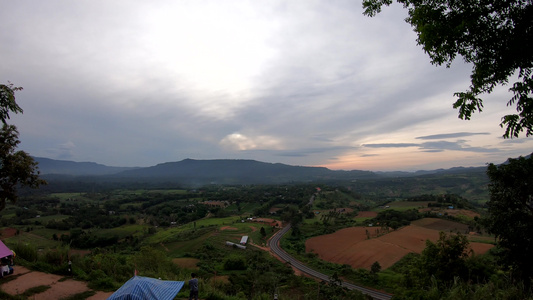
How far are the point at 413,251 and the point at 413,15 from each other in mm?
42803

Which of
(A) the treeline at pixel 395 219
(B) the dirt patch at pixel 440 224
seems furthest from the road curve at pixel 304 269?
(B) the dirt patch at pixel 440 224

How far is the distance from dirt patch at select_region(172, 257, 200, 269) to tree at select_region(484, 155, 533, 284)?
95.7 feet

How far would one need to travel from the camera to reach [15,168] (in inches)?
335

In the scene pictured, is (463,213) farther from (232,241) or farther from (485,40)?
(485,40)

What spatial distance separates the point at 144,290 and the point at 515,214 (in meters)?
16.7

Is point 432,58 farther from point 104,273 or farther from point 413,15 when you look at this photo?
point 104,273

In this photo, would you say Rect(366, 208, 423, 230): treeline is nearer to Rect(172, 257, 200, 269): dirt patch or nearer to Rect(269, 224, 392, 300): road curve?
Rect(269, 224, 392, 300): road curve

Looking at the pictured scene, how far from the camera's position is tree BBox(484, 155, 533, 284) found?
1220 cm

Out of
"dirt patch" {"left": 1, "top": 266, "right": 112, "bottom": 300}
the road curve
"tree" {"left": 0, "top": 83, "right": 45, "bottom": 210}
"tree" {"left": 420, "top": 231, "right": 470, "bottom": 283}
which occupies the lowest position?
the road curve

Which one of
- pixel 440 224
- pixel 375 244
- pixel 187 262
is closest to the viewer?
pixel 187 262

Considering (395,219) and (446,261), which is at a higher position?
(446,261)

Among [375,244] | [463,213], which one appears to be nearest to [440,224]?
[463,213]

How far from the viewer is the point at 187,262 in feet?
110

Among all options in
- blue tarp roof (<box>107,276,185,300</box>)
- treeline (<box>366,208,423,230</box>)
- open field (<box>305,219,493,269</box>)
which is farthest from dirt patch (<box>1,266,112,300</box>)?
treeline (<box>366,208,423,230</box>)
